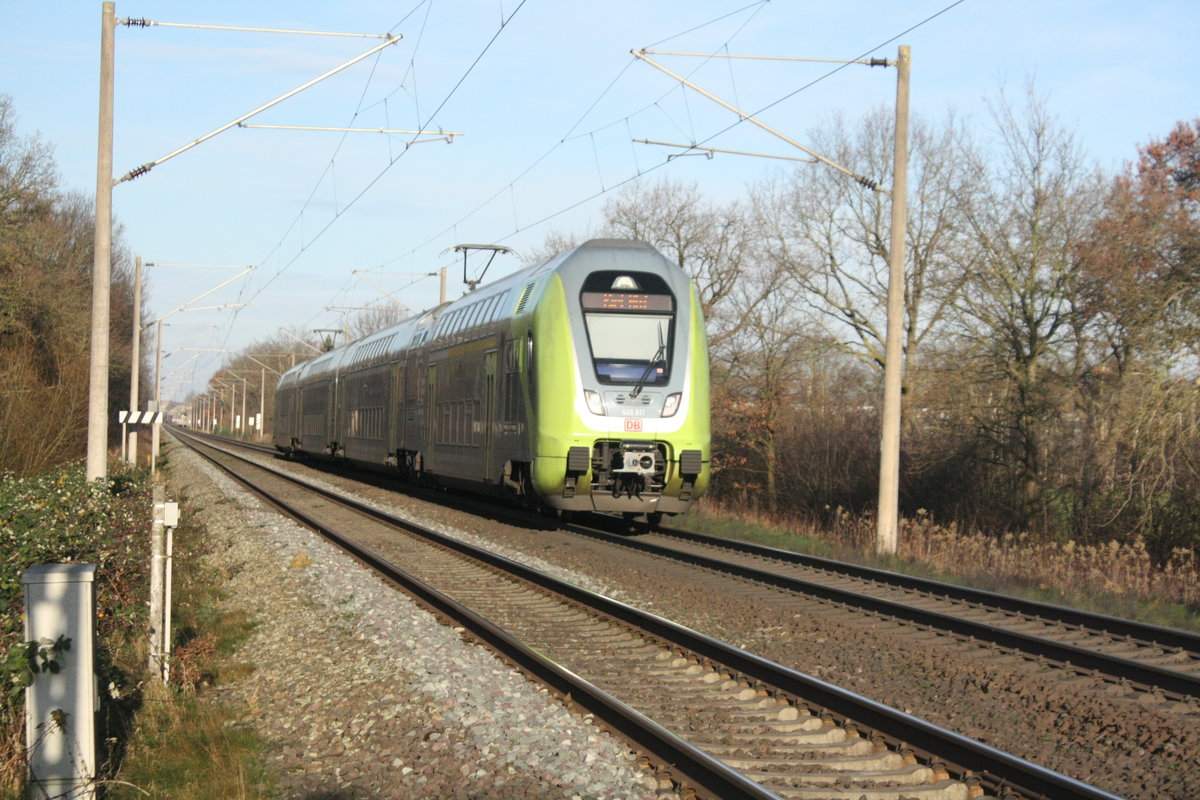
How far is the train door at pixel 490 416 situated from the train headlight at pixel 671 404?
132 inches

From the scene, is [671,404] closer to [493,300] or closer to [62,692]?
[493,300]

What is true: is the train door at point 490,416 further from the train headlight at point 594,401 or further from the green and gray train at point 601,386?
the train headlight at point 594,401

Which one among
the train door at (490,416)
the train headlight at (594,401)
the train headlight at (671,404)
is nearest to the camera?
the train headlight at (594,401)

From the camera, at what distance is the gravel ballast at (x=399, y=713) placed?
18.7 feet

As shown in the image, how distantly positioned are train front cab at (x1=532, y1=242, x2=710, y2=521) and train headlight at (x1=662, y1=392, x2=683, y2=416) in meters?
0.01

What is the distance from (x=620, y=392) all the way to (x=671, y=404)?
745 mm

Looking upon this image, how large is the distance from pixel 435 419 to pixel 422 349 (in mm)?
2336

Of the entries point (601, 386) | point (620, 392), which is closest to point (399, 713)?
point (601, 386)

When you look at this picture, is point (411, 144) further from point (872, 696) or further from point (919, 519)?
point (872, 696)

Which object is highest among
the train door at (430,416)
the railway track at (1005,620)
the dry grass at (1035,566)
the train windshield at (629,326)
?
the train windshield at (629,326)

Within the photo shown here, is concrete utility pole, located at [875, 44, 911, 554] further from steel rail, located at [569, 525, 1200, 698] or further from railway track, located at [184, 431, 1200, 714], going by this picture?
steel rail, located at [569, 525, 1200, 698]

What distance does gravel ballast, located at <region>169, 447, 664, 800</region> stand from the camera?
18.7 feet

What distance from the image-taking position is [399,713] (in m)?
6.99

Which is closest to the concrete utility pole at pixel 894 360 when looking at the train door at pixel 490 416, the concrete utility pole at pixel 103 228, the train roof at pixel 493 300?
the train roof at pixel 493 300
